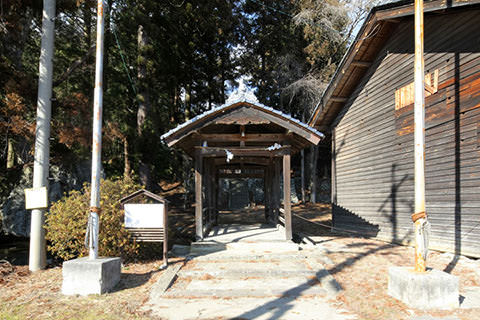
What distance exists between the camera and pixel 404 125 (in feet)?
30.5

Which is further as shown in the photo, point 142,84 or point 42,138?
point 142,84

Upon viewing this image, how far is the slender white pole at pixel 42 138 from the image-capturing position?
7109 mm

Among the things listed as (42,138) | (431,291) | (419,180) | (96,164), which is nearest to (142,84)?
(42,138)

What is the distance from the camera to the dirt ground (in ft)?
14.7

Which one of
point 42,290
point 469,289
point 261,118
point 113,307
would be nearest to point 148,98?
point 261,118

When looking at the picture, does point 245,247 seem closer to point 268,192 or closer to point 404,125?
point 268,192

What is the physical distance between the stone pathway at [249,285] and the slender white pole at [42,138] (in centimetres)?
350

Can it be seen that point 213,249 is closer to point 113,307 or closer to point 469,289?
point 113,307

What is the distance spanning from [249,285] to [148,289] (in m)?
1.85

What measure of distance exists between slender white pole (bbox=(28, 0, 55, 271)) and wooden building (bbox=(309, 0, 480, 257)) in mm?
8838

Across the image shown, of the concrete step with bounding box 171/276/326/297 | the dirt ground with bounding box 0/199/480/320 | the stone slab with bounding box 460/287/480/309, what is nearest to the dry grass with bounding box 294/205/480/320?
the dirt ground with bounding box 0/199/480/320

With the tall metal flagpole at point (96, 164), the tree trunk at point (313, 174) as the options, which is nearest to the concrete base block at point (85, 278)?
the tall metal flagpole at point (96, 164)

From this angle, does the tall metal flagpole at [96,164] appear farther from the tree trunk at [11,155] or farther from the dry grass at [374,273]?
the tree trunk at [11,155]

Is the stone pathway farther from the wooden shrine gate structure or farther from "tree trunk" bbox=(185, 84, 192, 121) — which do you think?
"tree trunk" bbox=(185, 84, 192, 121)
